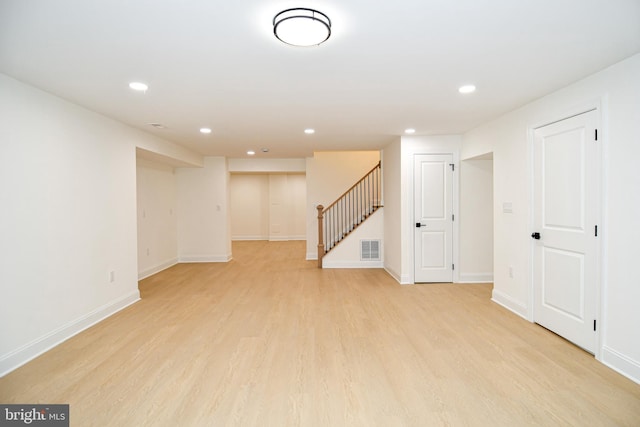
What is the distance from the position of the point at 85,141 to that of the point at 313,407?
12.2 ft

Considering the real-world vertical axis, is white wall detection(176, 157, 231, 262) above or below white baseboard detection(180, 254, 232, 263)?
above

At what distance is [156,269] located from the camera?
655 centimetres

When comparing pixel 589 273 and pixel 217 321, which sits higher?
pixel 589 273

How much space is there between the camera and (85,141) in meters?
3.65

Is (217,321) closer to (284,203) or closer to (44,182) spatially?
(44,182)

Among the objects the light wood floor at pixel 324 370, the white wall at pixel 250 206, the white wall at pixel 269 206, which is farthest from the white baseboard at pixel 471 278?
the white wall at pixel 250 206

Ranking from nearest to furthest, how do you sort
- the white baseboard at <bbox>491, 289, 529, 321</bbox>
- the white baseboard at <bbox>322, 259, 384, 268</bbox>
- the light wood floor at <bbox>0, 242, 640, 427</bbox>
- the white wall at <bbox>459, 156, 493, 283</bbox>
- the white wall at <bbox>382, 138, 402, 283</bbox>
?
the light wood floor at <bbox>0, 242, 640, 427</bbox> → the white baseboard at <bbox>491, 289, 529, 321</bbox> → the white wall at <bbox>459, 156, 493, 283</bbox> → the white wall at <bbox>382, 138, 402, 283</bbox> → the white baseboard at <bbox>322, 259, 384, 268</bbox>

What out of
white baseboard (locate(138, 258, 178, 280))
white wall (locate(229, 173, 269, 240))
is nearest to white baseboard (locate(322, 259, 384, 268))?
white baseboard (locate(138, 258, 178, 280))

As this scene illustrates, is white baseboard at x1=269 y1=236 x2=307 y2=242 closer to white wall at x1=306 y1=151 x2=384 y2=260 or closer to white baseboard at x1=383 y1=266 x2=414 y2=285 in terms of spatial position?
white wall at x1=306 y1=151 x2=384 y2=260

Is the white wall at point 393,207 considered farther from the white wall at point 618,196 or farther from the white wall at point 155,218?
the white wall at point 155,218

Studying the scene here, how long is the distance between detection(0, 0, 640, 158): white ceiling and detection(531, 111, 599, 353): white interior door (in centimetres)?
56

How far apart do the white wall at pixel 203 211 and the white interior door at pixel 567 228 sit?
6.23 m

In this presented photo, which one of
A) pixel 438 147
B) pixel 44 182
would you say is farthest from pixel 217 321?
pixel 438 147

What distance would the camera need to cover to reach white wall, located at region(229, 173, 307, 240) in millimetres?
11977
